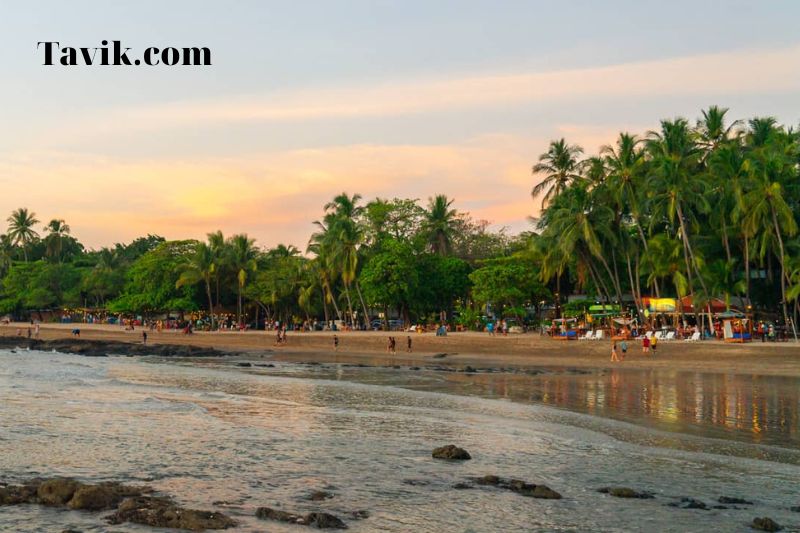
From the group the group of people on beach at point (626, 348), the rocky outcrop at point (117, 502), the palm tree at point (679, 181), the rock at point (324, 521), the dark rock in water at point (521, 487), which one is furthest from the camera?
the palm tree at point (679, 181)

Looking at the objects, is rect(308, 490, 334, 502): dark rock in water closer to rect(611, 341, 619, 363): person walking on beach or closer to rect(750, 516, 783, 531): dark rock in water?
rect(750, 516, 783, 531): dark rock in water

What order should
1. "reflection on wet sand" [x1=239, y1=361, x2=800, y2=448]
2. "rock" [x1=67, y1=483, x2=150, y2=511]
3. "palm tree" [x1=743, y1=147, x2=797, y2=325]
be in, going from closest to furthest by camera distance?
"rock" [x1=67, y1=483, x2=150, y2=511] < "reflection on wet sand" [x1=239, y1=361, x2=800, y2=448] < "palm tree" [x1=743, y1=147, x2=797, y2=325]

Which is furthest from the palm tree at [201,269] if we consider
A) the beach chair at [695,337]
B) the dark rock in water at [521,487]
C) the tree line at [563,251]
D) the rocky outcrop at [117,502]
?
the dark rock in water at [521,487]

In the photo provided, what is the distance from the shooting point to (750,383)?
28.6 m

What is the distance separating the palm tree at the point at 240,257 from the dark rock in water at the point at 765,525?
6580 cm

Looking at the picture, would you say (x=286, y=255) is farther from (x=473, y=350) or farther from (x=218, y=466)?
(x=218, y=466)

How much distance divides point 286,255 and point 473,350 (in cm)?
3757

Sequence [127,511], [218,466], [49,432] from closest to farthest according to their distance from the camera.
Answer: [127,511] < [218,466] < [49,432]

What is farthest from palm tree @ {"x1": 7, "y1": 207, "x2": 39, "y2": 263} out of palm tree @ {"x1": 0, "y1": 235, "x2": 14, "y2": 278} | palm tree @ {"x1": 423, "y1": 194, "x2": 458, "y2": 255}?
palm tree @ {"x1": 423, "y1": 194, "x2": 458, "y2": 255}

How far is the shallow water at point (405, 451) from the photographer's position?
35.7ft

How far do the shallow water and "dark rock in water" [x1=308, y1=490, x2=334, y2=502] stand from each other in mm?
212

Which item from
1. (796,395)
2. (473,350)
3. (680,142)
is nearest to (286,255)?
(473,350)

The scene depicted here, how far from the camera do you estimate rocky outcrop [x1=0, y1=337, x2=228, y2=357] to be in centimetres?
5324

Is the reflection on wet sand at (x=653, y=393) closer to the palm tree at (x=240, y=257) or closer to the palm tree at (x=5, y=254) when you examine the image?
the palm tree at (x=240, y=257)
